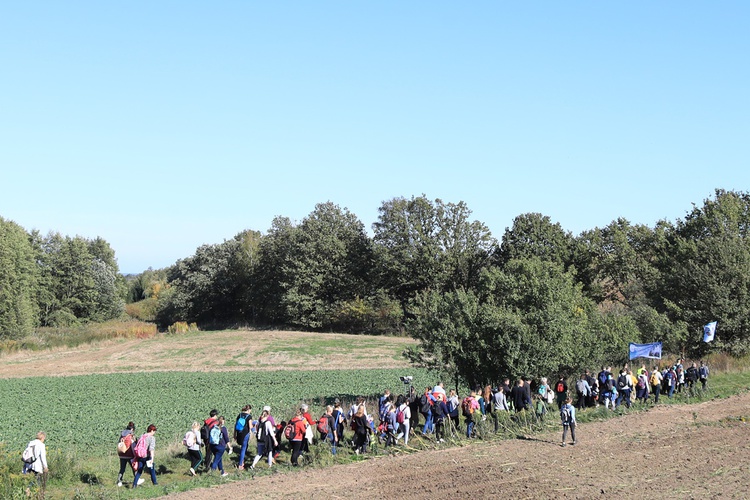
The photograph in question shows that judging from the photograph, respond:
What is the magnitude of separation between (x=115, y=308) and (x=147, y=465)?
8326 cm

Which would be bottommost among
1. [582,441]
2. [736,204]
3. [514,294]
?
[582,441]

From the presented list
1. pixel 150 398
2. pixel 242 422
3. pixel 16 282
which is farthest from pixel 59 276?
pixel 242 422

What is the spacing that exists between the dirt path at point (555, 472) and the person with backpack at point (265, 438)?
120 cm

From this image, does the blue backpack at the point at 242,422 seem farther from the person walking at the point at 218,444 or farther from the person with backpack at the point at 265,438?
the person walking at the point at 218,444

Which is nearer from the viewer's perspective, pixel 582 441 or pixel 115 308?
pixel 582 441

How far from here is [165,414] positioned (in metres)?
28.9

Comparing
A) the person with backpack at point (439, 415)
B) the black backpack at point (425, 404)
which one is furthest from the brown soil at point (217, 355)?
the black backpack at point (425, 404)

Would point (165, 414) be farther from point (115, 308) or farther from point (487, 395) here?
point (115, 308)

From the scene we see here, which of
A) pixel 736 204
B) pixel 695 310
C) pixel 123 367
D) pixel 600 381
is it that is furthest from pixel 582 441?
pixel 123 367

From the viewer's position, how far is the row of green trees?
73.2 metres

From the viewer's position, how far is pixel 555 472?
15938 mm

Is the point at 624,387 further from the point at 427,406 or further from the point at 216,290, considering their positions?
the point at 216,290

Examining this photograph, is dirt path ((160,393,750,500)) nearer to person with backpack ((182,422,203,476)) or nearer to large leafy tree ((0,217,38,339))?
person with backpack ((182,422,203,476))

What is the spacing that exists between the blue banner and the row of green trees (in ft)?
203
